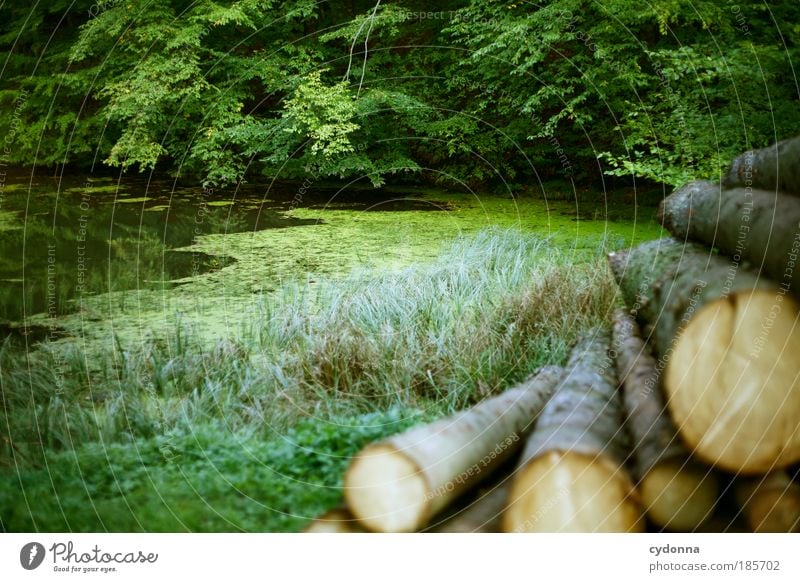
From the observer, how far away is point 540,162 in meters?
3.76

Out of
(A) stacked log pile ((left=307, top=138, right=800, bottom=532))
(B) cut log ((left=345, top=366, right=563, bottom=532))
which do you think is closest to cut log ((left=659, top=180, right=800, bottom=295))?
(A) stacked log pile ((left=307, top=138, right=800, bottom=532))

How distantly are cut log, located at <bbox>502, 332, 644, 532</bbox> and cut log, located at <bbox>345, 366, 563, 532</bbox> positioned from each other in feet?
0.38

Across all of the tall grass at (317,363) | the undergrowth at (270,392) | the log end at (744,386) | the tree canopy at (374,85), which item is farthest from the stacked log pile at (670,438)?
the tree canopy at (374,85)

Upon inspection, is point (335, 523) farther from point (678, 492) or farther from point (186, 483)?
point (678, 492)

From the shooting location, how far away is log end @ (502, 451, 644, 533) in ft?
4.68

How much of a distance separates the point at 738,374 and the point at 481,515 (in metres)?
0.76

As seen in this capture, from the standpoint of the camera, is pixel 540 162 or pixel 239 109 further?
pixel 540 162

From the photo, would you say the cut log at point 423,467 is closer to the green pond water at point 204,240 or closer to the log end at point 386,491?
the log end at point 386,491

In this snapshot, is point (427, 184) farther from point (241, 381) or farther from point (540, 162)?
point (241, 381)

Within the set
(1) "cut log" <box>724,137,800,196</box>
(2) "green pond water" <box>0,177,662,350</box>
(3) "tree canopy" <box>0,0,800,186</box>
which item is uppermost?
(3) "tree canopy" <box>0,0,800,186</box>

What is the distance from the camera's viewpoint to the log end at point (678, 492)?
1.44 meters

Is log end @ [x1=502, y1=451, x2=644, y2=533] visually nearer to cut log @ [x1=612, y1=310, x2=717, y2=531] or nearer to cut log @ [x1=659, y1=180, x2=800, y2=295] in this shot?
cut log @ [x1=612, y1=310, x2=717, y2=531]
